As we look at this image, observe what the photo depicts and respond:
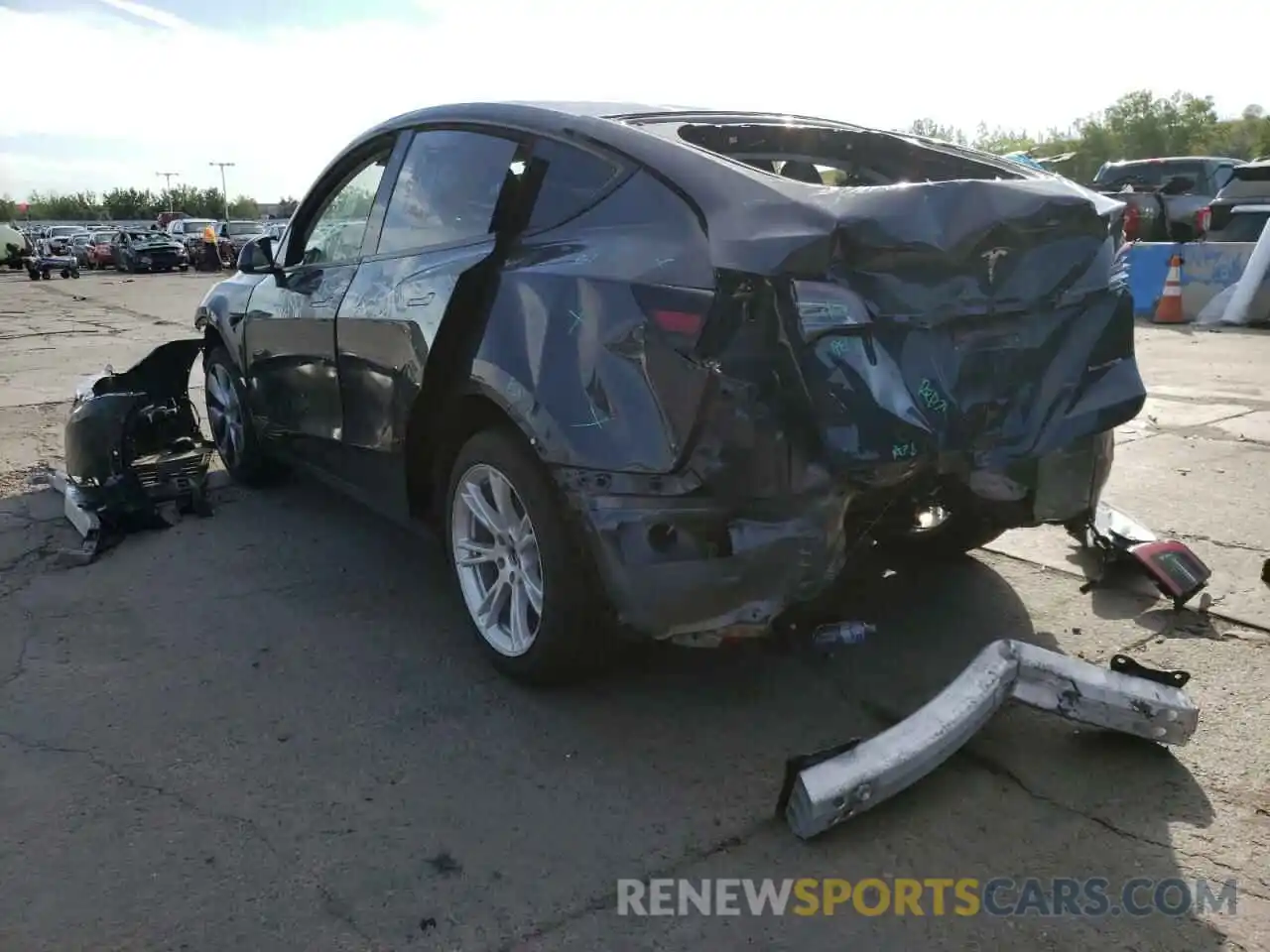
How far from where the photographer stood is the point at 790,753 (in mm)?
2934

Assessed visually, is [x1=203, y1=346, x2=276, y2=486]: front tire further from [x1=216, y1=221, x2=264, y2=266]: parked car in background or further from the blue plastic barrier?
[x1=216, y1=221, x2=264, y2=266]: parked car in background

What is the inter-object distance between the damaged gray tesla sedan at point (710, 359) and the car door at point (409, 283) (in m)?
0.01

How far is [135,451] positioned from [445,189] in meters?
2.89

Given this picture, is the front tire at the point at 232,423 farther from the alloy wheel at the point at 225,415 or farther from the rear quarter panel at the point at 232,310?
the rear quarter panel at the point at 232,310

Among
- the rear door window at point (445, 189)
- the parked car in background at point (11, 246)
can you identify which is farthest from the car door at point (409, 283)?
the parked car in background at point (11, 246)

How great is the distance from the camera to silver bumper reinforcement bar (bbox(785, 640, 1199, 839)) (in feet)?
8.46

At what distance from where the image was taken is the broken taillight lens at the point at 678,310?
8.43 feet

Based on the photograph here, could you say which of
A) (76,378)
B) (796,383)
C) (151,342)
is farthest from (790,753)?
(151,342)

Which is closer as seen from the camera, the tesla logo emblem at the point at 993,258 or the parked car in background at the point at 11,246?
the tesla logo emblem at the point at 993,258

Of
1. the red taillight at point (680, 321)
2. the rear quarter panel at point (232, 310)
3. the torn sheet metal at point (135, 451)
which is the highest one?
the red taillight at point (680, 321)

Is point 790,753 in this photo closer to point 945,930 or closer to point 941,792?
point 941,792

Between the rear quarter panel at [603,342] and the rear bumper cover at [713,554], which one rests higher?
the rear quarter panel at [603,342]

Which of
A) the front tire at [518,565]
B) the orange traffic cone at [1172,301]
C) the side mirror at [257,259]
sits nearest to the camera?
the front tire at [518,565]

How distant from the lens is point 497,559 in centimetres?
336
